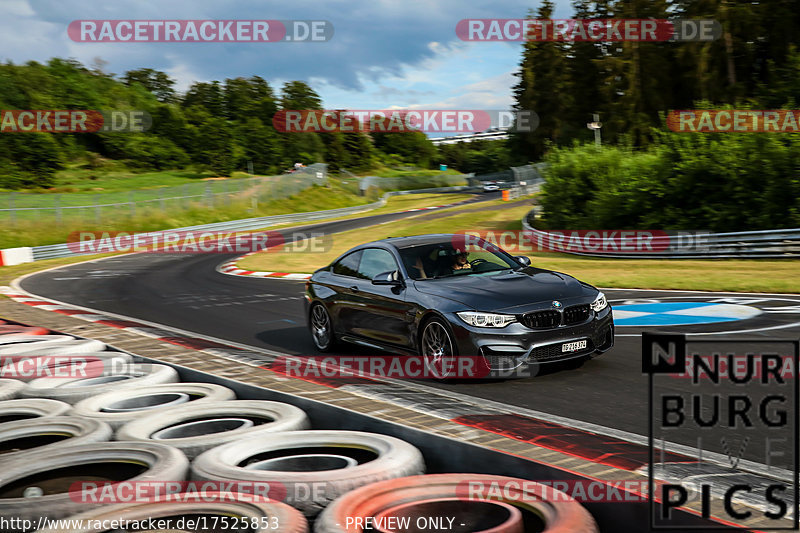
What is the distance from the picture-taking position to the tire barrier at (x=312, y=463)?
3.92m

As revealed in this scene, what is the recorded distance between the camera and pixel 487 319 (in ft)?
25.3

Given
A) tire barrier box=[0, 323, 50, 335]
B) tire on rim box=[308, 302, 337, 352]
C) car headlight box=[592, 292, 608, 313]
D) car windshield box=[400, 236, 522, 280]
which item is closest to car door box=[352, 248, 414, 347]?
car windshield box=[400, 236, 522, 280]

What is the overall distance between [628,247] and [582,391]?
68.5ft

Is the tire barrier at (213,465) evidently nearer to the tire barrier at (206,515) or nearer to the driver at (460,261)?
the tire barrier at (206,515)

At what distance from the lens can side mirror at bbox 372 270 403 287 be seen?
29.0 feet

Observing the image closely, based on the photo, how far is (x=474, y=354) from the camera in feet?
25.4

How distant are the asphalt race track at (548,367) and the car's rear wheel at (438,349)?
0.17 m

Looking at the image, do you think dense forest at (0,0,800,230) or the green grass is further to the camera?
dense forest at (0,0,800,230)

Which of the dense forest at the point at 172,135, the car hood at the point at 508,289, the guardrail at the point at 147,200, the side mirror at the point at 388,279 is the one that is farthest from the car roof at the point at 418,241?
the dense forest at the point at 172,135

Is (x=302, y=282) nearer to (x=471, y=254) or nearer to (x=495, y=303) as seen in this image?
(x=471, y=254)

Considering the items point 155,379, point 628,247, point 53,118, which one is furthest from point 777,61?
point 53,118

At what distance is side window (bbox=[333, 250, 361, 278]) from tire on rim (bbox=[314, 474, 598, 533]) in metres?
6.05

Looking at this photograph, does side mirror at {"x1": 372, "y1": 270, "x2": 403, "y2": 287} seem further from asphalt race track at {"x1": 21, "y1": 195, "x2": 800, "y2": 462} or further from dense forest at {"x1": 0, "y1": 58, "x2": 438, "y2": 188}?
dense forest at {"x1": 0, "y1": 58, "x2": 438, "y2": 188}

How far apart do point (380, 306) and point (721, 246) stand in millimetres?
18221
